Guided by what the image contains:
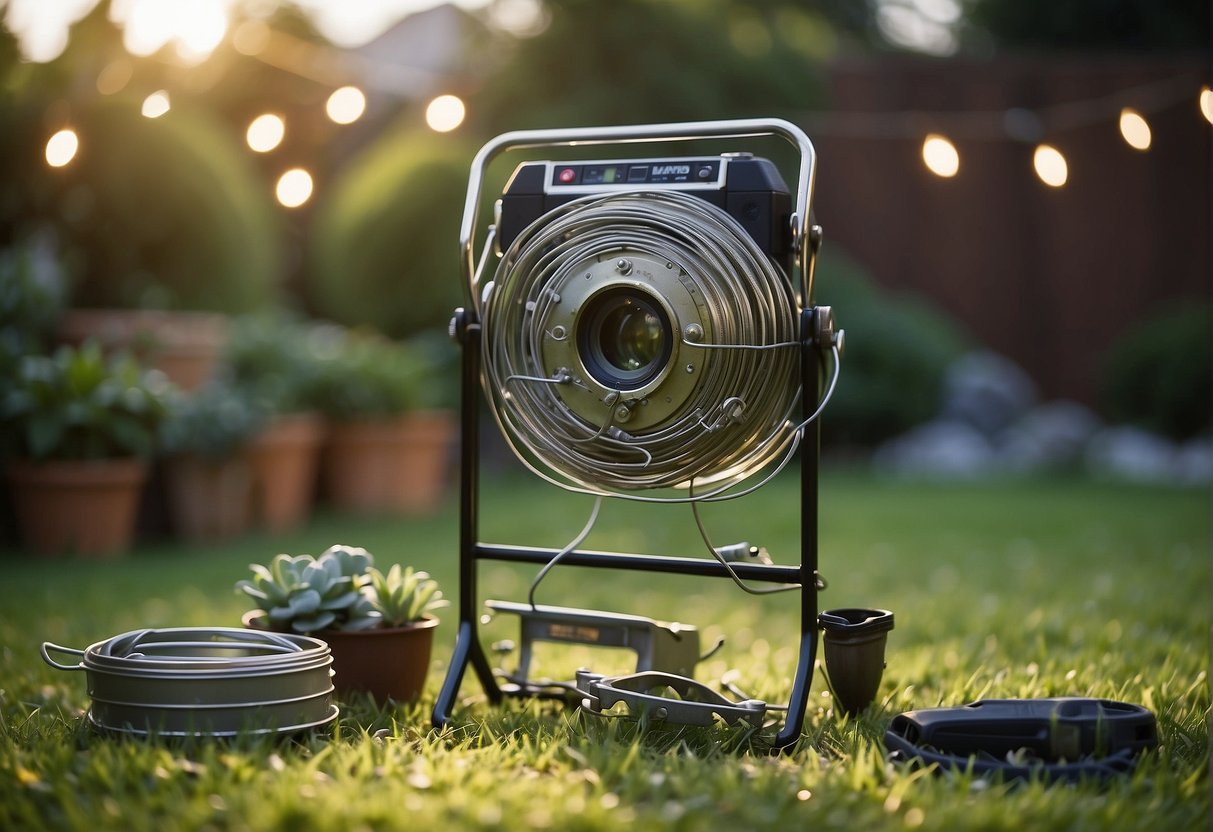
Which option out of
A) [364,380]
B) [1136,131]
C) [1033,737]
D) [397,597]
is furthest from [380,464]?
[1033,737]

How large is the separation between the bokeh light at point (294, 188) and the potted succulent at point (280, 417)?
6.89 feet

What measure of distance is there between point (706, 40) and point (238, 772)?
6.63 m

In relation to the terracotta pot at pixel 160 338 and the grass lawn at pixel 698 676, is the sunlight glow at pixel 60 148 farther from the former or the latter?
the terracotta pot at pixel 160 338

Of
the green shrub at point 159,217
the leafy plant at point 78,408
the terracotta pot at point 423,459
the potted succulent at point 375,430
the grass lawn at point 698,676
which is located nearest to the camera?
the grass lawn at point 698,676

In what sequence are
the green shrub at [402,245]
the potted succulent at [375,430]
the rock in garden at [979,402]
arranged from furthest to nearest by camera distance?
the rock in garden at [979,402], the green shrub at [402,245], the potted succulent at [375,430]

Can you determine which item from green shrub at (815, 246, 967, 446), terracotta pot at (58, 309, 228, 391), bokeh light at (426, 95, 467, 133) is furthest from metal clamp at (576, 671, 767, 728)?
green shrub at (815, 246, 967, 446)

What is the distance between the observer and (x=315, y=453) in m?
5.71

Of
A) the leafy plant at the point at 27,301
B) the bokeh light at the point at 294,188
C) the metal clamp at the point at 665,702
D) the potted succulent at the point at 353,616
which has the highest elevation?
the bokeh light at the point at 294,188

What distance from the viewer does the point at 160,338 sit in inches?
200

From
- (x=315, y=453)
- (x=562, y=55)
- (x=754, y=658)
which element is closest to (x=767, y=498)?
(x=315, y=453)

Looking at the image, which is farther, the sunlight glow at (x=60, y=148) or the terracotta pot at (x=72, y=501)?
the terracotta pot at (x=72, y=501)

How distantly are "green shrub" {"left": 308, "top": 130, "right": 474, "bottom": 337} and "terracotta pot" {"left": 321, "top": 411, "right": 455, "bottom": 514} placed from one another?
1.61m

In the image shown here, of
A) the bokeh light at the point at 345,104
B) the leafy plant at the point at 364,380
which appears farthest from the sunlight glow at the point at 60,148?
the leafy plant at the point at 364,380

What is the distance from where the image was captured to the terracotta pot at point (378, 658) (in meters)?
2.35
